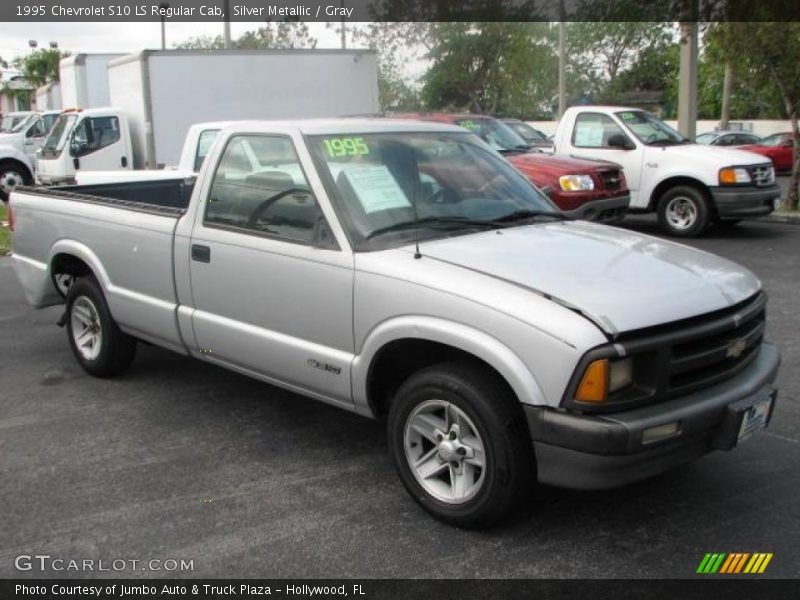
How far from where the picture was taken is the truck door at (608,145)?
1182 cm

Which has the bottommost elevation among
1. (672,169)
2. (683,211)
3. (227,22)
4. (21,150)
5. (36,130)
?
(683,211)

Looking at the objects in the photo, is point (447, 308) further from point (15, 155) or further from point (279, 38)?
point (279, 38)

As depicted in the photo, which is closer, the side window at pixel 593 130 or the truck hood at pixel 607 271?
the truck hood at pixel 607 271

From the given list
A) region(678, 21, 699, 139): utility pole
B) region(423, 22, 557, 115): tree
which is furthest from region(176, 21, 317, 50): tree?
region(678, 21, 699, 139): utility pole

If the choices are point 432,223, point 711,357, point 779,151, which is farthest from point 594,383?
point 779,151

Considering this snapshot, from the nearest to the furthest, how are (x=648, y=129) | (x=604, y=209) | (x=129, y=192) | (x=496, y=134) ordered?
(x=129, y=192) < (x=604, y=209) < (x=496, y=134) < (x=648, y=129)

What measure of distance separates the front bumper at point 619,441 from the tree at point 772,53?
10937mm

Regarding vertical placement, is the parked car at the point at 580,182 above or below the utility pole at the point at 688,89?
below

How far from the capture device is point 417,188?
Result: 420 cm

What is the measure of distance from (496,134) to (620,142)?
1781 millimetres

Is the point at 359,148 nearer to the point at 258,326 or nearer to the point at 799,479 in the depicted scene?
the point at 258,326
